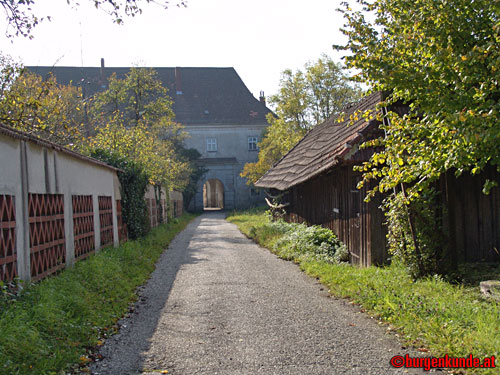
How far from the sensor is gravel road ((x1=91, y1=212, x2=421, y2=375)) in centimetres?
489

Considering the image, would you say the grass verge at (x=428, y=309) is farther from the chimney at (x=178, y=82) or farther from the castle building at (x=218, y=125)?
the chimney at (x=178, y=82)

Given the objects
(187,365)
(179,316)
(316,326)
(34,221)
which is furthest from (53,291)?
(316,326)

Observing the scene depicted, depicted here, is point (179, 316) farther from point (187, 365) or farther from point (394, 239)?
point (394, 239)

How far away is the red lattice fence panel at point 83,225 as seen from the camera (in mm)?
9641

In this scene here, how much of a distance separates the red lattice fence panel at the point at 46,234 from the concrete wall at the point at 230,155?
131 ft

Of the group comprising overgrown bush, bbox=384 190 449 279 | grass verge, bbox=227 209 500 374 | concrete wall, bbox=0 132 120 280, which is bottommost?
grass verge, bbox=227 209 500 374

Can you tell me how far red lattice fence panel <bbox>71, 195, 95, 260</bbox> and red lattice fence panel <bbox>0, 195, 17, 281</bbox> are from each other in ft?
9.89

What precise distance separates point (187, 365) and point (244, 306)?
2608 mm

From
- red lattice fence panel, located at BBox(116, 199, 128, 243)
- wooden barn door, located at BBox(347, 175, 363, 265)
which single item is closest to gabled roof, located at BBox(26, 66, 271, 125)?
red lattice fence panel, located at BBox(116, 199, 128, 243)

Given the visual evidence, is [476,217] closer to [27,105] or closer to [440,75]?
[440,75]

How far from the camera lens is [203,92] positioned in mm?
52281

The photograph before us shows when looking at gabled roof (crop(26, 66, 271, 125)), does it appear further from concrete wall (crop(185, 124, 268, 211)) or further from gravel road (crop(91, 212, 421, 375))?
gravel road (crop(91, 212, 421, 375))

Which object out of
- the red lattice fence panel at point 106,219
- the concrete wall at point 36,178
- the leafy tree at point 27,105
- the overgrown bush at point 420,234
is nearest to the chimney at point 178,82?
the leafy tree at point 27,105

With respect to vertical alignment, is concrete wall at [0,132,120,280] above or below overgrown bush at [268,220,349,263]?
above
